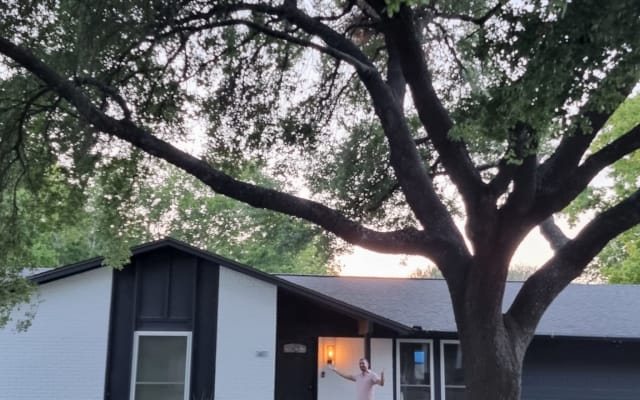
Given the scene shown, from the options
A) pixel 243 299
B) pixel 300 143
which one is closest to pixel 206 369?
pixel 243 299

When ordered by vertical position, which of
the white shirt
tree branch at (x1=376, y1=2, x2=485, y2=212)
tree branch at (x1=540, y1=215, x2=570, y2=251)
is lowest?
the white shirt

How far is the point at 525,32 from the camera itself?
18.5ft

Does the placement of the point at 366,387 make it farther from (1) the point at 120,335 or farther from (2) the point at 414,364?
(1) the point at 120,335

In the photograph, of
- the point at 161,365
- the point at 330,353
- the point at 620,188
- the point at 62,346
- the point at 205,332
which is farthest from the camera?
the point at 620,188

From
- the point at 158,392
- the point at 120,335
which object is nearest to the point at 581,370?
the point at 158,392

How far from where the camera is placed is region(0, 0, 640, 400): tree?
560 centimetres

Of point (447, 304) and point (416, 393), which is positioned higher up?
point (447, 304)

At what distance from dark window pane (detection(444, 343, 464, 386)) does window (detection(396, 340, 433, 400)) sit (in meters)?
0.34

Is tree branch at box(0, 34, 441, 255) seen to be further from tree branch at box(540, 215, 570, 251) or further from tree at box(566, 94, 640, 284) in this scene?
tree at box(566, 94, 640, 284)

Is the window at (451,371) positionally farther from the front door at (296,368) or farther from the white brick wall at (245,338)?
the white brick wall at (245,338)

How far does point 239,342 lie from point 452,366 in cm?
467

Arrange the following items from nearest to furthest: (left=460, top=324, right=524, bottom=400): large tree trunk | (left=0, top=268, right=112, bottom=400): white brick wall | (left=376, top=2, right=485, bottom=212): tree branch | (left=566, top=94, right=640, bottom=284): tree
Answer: (left=460, top=324, right=524, bottom=400): large tree trunk
(left=376, top=2, right=485, bottom=212): tree branch
(left=0, top=268, right=112, bottom=400): white brick wall
(left=566, top=94, right=640, bottom=284): tree

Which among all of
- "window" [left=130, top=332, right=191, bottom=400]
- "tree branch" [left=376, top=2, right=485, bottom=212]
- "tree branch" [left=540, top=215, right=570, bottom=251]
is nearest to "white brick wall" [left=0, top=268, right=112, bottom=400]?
"window" [left=130, top=332, right=191, bottom=400]

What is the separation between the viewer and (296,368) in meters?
13.3
